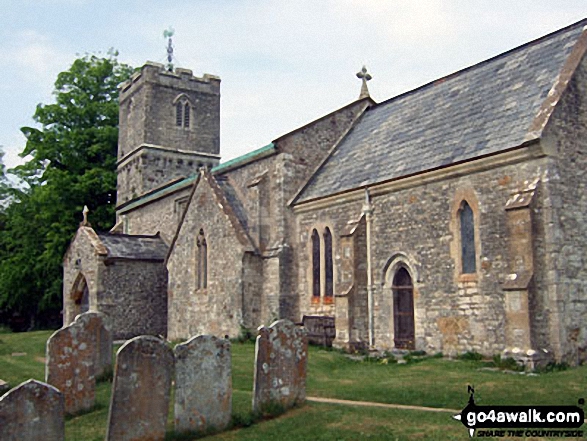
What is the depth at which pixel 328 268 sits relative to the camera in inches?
882

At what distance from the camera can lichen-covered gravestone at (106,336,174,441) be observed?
29.8ft

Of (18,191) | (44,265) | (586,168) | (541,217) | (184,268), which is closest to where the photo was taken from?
(541,217)

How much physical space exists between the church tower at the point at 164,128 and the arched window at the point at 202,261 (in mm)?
Answer: 14635

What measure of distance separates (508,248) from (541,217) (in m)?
1.12

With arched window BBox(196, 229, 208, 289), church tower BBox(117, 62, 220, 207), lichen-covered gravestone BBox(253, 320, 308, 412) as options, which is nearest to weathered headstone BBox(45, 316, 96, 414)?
lichen-covered gravestone BBox(253, 320, 308, 412)

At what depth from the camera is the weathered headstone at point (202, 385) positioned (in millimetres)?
9797

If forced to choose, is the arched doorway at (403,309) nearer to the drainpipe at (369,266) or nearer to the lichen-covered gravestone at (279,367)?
the drainpipe at (369,266)

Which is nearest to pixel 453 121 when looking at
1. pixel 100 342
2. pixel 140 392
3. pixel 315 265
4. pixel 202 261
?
pixel 315 265

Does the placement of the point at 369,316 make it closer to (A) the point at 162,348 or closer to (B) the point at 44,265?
(A) the point at 162,348

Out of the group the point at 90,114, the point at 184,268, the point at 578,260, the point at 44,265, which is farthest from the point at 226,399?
the point at 90,114

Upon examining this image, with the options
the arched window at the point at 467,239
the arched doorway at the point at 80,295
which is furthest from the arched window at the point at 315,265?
the arched doorway at the point at 80,295

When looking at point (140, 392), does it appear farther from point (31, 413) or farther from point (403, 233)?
point (403, 233)

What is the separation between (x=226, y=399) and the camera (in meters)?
10.2

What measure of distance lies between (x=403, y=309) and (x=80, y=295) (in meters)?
17.4
